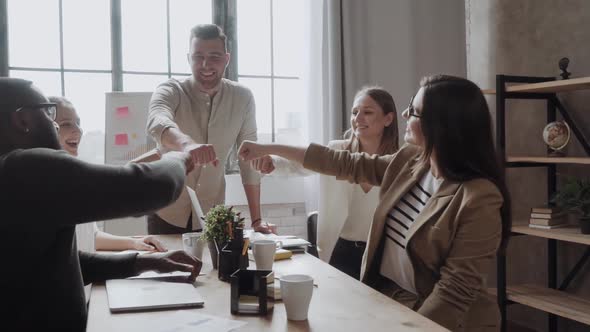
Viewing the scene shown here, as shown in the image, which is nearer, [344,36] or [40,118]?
[40,118]

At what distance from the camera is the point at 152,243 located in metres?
2.05

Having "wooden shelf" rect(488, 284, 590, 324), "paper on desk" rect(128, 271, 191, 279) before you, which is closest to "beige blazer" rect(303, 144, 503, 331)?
"paper on desk" rect(128, 271, 191, 279)

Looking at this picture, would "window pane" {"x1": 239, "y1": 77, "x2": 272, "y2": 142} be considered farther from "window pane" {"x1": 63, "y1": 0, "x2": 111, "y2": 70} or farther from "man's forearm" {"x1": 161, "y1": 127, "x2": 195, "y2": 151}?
"man's forearm" {"x1": 161, "y1": 127, "x2": 195, "y2": 151}

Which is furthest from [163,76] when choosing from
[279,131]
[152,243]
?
[152,243]

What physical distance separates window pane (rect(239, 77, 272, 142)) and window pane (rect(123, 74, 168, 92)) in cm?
68

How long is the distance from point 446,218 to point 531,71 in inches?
84.1

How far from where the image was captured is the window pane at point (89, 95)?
12.9ft

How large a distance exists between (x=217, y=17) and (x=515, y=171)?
7.95ft

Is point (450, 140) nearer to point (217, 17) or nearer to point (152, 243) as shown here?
point (152, 243)

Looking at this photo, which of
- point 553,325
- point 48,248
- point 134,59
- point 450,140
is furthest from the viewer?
point 134,59

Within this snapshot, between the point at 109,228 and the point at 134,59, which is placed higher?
the point at 134,59

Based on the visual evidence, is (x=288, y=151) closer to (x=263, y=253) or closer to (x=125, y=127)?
(x=263, y=253)

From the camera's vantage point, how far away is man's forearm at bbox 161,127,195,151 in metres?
2.24

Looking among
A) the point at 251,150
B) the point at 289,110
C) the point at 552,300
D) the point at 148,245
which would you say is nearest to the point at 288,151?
the point at 251,150
